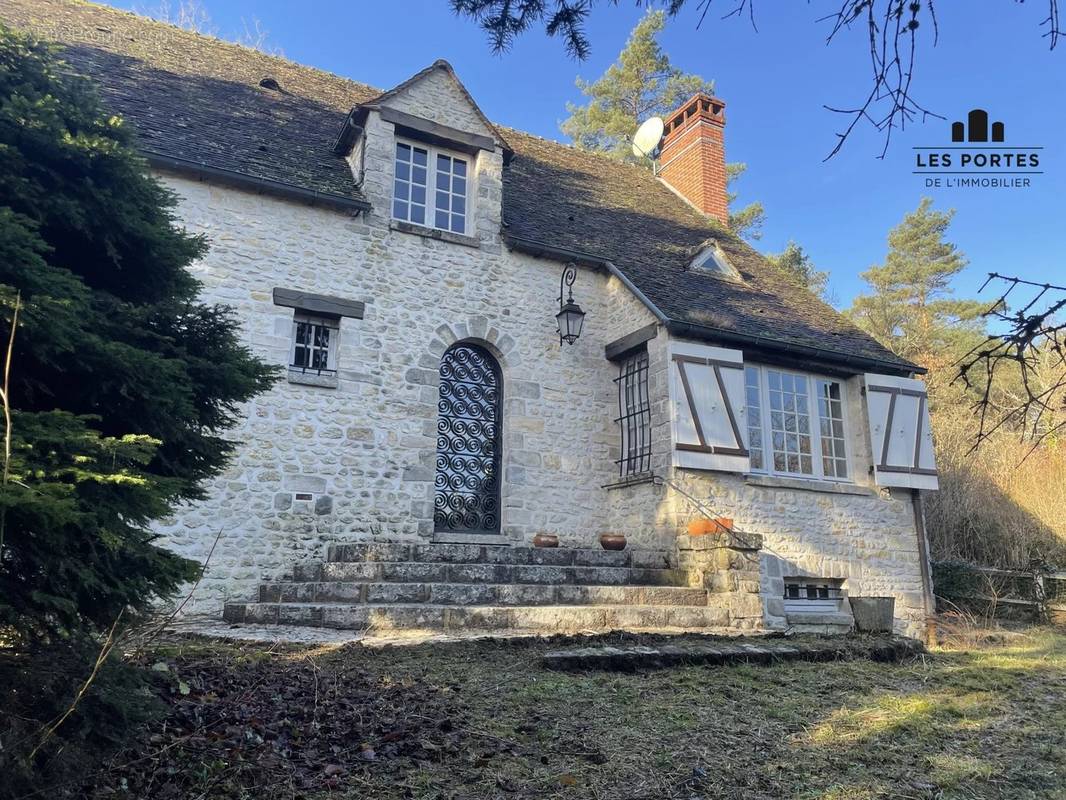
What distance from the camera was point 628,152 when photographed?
71.6 feet

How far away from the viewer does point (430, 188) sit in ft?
32.4

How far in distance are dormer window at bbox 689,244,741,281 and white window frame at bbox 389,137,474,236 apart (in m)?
3.87

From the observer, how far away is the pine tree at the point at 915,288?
26.3m

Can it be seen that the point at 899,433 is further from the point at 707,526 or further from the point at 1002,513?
the point at 1002,513

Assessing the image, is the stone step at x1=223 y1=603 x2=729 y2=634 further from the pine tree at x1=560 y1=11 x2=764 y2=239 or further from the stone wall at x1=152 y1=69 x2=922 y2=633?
the pine tree at x1=560 y1=11 x2=764 y2=239

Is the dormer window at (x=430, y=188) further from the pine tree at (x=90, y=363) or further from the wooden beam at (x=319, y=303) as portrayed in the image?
the pine tree at (x=90, y=363)

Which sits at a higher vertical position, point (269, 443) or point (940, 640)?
point (269, 443)

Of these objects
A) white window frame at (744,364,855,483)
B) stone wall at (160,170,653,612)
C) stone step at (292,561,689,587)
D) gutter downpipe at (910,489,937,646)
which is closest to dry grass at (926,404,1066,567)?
gutter downpipe at (910,489,937,646)

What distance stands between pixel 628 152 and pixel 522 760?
20.9 m

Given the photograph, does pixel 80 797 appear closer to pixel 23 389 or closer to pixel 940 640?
pixel 23 389

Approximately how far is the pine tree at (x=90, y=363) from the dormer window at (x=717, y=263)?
938 centimetres

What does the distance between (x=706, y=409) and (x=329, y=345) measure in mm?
4639

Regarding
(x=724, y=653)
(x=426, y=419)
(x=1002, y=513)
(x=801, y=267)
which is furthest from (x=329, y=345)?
(x=801, y=267)

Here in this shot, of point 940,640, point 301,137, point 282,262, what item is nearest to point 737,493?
point 940,640
